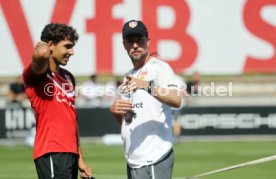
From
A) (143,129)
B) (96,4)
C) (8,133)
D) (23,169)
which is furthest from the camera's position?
(8,133)

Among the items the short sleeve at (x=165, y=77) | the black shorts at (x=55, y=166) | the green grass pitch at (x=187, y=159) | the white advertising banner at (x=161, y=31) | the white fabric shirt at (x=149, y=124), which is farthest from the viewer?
the white advertising banner at (x=161, y=31)

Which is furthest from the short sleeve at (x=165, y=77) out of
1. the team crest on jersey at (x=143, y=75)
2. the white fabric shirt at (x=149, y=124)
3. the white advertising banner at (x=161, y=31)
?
the white advertising banner at (x=161, y=31)

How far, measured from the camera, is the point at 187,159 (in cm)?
1781

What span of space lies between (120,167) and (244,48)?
695 cm

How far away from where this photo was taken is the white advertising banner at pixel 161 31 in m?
21.4

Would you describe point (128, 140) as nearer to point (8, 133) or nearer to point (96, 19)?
point (96, 19)

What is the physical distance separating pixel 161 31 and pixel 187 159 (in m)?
4.87

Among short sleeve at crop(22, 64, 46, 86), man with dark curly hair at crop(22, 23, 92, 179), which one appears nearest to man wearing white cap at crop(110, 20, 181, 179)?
man with dark curly hair at crop(22, 23, 92, 179)

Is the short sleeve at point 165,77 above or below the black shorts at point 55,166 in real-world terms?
above

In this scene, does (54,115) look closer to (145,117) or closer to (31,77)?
(31,77)

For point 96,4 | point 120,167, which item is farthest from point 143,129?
point 96,4

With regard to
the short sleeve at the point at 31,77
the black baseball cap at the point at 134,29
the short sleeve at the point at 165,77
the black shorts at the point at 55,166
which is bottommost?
the black shorts at the point at 55,166

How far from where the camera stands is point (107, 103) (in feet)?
82.0

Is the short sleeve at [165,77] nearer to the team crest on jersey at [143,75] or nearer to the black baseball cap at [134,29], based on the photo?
the team crest on jersey at [143,75]
